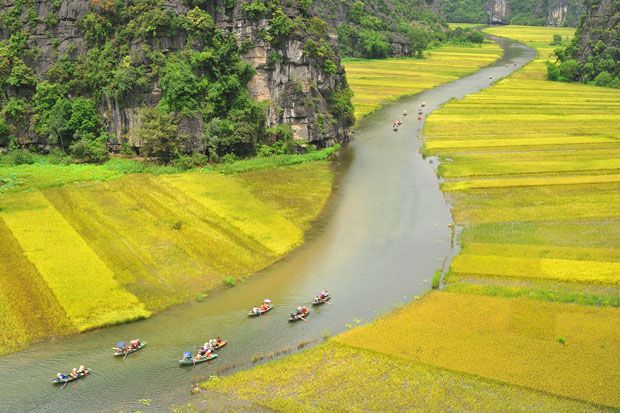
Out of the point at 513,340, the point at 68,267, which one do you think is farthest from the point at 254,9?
the point at 513,340

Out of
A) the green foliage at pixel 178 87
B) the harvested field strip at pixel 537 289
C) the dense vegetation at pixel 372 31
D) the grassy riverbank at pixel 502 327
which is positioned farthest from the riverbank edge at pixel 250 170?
the dense vegetation at pixel 372 31

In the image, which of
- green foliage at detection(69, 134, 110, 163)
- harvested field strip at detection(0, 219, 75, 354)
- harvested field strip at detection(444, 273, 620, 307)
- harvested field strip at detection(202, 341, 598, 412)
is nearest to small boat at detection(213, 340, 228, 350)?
harvested field strip at detection(202, 341, 598, 412)

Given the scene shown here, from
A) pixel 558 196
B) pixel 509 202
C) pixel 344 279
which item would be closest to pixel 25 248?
pixel 344 279

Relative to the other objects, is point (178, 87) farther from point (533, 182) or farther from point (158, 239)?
point (533, 182)

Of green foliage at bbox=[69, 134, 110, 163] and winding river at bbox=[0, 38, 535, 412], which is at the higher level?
green foliage at bbox=[69, 134, 110, 163]

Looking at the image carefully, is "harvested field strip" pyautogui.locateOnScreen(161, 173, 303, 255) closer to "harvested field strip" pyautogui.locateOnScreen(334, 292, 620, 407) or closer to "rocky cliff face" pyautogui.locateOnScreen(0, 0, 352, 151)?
"rocky cliff face" pyautogui.locateOnScreen(0, 0, 352, 151)

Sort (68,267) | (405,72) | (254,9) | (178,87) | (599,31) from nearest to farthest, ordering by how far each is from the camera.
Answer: (68,267), (178,87), (254,9), (599,31), (405,72)
